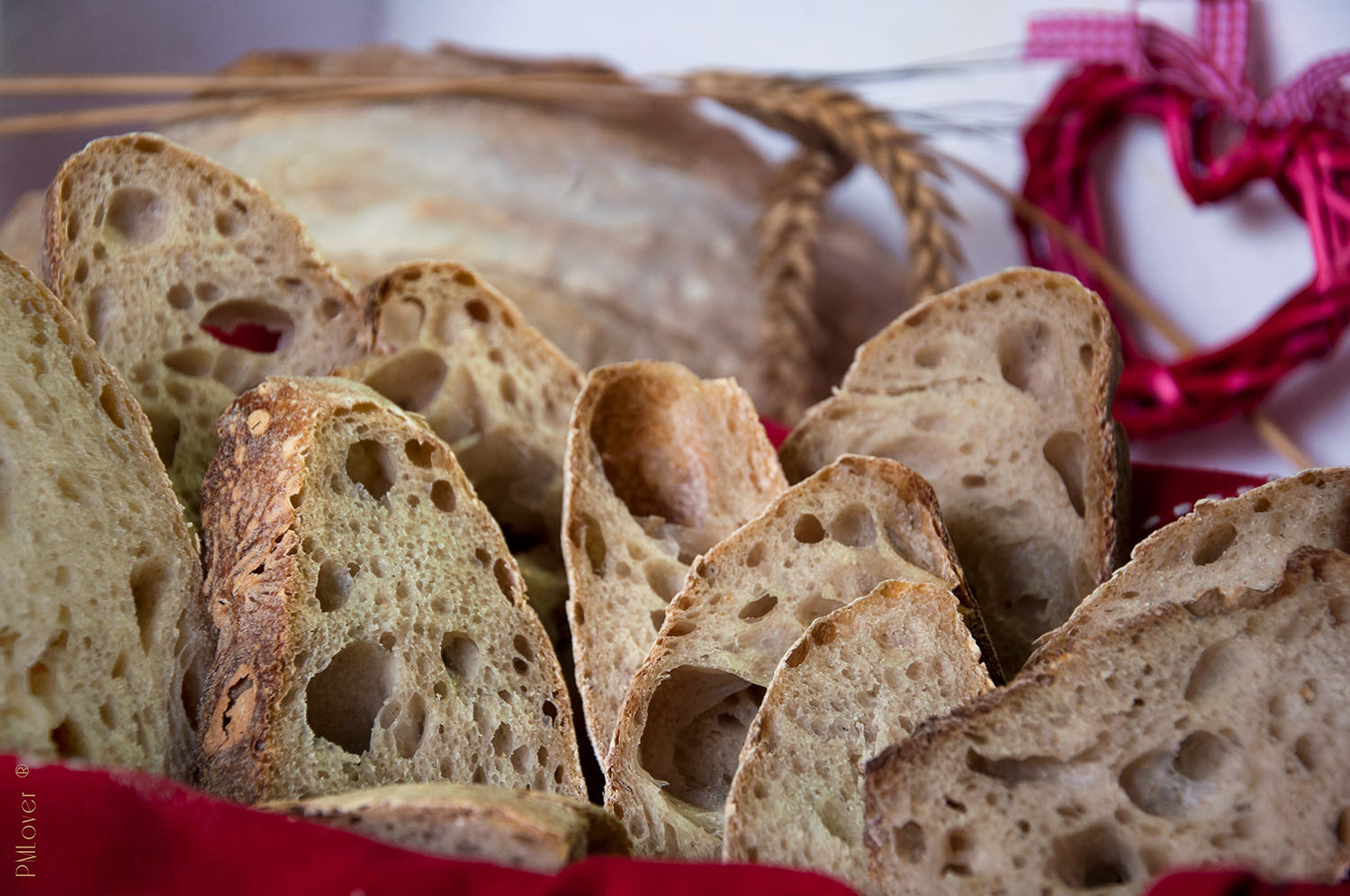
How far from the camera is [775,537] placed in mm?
766

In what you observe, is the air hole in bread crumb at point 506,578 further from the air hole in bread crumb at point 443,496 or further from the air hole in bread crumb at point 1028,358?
the air hole in bread crumb at point 1028,358

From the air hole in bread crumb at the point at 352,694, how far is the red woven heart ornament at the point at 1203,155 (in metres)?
1.34

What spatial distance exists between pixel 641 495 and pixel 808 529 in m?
0.18

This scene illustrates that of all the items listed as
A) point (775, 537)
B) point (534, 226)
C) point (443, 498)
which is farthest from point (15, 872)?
point (534, 226)

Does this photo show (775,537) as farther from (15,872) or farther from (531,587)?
(15,872)

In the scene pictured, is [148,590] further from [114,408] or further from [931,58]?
[931,58]

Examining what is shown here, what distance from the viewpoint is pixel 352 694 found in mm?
700

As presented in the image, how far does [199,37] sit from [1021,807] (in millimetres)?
2144

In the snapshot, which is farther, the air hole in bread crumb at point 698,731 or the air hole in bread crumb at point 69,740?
the air hole in bread crumb at point 698,731

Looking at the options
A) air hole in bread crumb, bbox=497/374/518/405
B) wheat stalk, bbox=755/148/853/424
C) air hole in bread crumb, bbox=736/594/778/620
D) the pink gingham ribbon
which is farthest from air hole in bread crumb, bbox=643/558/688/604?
the pink gingham ribbon

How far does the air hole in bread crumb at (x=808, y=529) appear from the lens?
30.5 inches

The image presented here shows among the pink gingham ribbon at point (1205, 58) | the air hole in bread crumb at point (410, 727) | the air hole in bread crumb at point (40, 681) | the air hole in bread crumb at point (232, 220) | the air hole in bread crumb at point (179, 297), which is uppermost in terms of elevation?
the pink gingham ribbon at point (1205, 58)

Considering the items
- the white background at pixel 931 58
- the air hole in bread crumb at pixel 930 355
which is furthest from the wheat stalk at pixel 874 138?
the air hole in bread crumb at pixel 930 355

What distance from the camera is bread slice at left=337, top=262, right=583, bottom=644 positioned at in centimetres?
90
